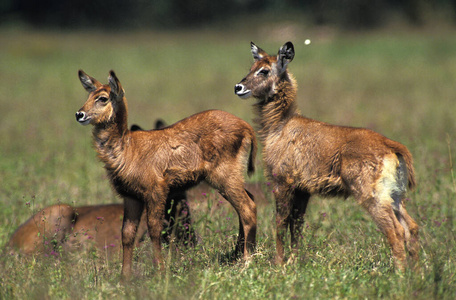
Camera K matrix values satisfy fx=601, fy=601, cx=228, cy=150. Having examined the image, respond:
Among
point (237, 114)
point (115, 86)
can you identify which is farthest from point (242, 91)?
point (237, 114)

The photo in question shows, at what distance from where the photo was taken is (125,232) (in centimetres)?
580

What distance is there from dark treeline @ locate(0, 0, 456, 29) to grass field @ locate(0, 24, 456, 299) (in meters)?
1.14

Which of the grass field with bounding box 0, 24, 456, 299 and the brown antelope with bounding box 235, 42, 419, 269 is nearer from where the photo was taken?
the grass field with bounding box 0, 24, 456, 299

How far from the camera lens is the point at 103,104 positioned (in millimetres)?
5711

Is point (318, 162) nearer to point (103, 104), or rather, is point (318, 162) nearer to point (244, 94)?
point (244, 94)

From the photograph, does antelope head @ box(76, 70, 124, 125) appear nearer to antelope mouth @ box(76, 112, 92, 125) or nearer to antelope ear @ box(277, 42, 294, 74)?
antelope mouth @ box(76, 112, 92, 125)

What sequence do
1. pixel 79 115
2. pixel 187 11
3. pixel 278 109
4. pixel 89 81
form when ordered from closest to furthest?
pixel 79 115, pixel 89 81, pixel 278 109, pixel 187 11

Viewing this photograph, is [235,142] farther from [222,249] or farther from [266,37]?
[266,37]

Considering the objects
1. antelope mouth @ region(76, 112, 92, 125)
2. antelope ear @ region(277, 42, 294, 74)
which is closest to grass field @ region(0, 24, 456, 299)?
antelope mouth @ region(76, 112, 92, 125)

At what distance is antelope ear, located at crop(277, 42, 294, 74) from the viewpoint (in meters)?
6.13

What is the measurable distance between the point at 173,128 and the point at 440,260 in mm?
2786

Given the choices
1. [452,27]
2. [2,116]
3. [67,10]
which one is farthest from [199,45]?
[2,116]

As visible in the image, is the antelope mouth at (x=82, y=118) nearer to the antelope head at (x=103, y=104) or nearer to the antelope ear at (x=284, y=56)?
the antelope head at (x=103, y=104)

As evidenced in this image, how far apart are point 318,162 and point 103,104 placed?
2.10 meters
